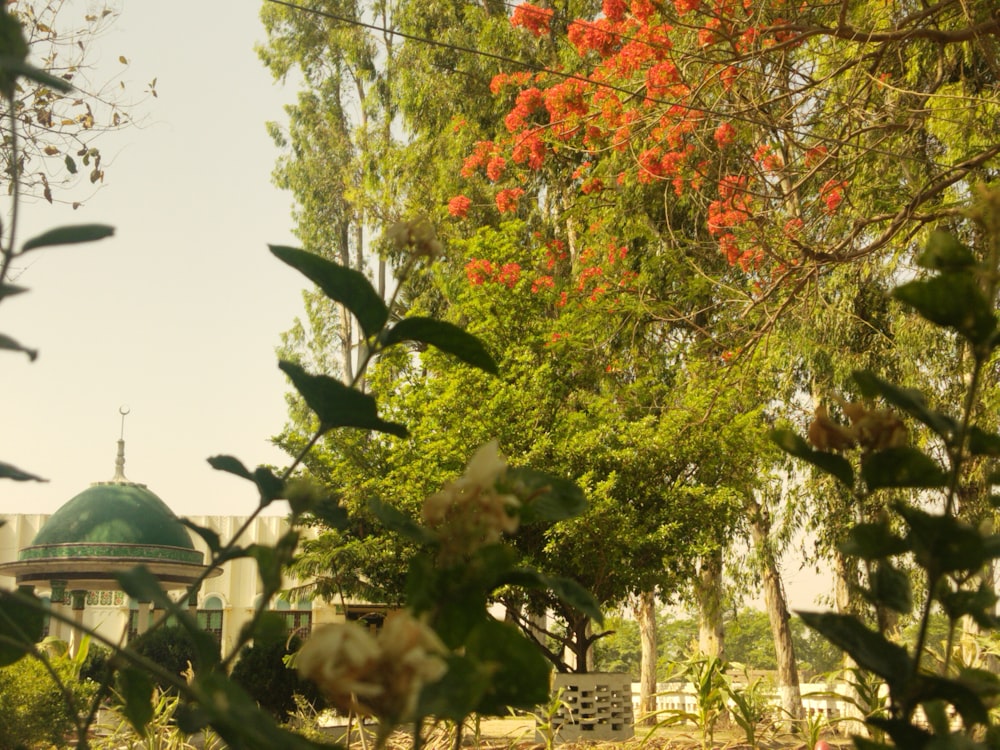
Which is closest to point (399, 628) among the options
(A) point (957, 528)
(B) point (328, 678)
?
(B) point (328, 678)

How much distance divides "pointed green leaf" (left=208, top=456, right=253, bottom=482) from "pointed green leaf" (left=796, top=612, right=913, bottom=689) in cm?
38

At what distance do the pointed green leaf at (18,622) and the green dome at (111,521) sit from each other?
538 inches

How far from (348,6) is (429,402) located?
12700 millimetres

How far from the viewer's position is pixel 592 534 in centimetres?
1035

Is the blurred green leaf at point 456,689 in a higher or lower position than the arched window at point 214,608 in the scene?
higher

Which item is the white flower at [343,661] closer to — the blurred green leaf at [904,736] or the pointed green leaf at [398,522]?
the pointed green leaf at [398,522]

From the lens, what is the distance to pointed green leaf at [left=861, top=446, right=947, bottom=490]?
21.8 inches

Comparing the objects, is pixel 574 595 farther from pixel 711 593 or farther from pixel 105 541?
pixel 105 541

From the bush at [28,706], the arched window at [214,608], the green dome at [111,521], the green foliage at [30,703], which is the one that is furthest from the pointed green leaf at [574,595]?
the arched window at [214,608]

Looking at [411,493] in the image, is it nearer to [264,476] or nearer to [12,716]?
[12,716]

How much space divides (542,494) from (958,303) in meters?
0.23

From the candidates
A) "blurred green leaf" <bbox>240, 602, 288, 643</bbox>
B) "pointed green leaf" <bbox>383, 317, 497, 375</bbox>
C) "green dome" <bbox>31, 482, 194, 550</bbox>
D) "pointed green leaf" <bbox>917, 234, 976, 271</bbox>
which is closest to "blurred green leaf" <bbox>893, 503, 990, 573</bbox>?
"pointed green leaf" <bbox>917, 234, 976, 271</bbox>

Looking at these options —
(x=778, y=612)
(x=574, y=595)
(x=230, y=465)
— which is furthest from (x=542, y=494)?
(x=778, y=612)

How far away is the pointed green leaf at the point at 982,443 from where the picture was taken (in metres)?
0.57
